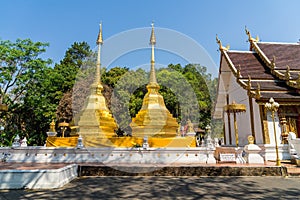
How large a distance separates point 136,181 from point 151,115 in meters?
6.79

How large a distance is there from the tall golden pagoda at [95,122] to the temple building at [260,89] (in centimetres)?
763

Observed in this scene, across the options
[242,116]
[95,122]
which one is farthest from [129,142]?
[242,116]

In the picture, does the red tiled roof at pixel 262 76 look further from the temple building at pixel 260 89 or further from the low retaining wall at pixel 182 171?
the low retaining wall at pixel 182 171

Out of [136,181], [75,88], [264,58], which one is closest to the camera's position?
[136,181]

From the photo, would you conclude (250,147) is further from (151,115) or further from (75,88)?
(75,88)

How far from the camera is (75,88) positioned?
2209 cm

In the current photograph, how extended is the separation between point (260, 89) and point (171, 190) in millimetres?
9376

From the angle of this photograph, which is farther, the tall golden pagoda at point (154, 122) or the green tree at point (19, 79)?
the green tree at point (19, 79)

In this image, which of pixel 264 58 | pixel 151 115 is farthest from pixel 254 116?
pixel 151 115

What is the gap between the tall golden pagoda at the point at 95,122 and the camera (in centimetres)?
1223

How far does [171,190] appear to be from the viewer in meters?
5.75

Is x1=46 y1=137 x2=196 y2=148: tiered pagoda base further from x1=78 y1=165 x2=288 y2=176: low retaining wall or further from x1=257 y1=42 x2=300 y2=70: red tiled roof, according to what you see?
x1=257 y1=42 x2=300 y2=70: red tiled roof

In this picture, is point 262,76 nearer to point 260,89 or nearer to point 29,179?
point 260,89

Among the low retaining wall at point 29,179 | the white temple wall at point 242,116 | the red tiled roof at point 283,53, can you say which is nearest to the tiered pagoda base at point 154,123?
the white temple wall at point 242,116
